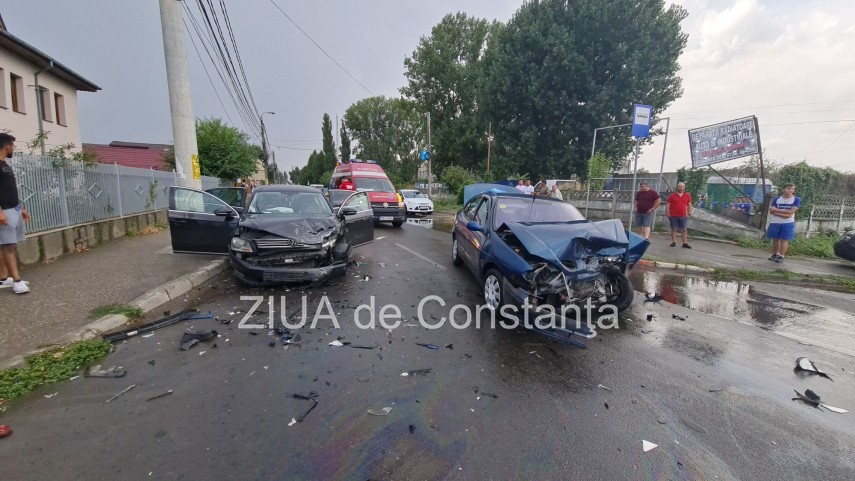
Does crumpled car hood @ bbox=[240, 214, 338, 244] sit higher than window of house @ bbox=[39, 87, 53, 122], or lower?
lower

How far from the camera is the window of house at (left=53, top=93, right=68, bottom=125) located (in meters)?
17.8

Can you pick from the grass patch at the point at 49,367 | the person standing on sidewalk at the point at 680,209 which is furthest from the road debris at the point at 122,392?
the person standing on sidewalk at the point at 680,209

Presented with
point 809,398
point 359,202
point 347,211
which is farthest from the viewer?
point 359,202

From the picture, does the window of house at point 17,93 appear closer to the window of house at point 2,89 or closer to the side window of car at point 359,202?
the window of house at point 2,89

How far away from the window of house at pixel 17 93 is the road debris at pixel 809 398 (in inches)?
940


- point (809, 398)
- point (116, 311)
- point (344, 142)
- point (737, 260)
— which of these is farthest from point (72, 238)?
point (344, 142)

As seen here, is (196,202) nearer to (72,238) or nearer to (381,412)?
(72,238)

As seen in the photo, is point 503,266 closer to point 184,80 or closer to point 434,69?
point 184,80

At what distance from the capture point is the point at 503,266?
4680 mm

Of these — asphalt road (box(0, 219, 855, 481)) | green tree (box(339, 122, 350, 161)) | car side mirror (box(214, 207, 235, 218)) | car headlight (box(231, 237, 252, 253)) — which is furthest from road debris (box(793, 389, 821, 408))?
green tree (box(339, 122, 350, 161))

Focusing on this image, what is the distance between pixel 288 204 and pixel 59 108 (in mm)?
19375

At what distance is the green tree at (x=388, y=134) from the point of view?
173 feet

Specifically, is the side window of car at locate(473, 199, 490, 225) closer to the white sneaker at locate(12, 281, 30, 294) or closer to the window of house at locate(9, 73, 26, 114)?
the white sneaker at locate(12, 281, 30, 294)

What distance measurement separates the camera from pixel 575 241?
447 centimetres
